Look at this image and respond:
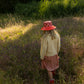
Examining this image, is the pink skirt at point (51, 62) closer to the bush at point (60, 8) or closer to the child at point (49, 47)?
the child at point (49, 47)

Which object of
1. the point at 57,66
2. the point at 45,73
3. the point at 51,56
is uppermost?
the point at 51,56

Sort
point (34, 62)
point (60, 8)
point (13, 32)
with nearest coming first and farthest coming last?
point (34, 62), point (13, 32), point (60, 8)

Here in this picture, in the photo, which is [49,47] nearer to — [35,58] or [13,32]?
[35,58]

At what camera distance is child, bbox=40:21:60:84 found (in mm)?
3870

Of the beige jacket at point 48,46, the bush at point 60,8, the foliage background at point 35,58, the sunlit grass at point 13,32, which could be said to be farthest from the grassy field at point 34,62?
the bush at point 60,8

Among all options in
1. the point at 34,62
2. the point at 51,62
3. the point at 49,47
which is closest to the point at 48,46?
the point at 49,47

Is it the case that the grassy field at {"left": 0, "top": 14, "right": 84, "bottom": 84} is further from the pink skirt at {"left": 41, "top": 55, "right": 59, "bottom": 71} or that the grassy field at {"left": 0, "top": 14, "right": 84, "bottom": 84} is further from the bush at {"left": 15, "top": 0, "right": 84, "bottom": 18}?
the bush at {"left": 15, "top": 0, "right": 84, "bottom": 18}

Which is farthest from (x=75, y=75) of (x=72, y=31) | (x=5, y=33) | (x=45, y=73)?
(x=5, y=33)

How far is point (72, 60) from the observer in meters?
4.57

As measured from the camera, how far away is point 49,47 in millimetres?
3961

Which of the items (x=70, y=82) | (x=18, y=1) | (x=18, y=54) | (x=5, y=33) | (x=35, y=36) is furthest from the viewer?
(x=18, y=1)

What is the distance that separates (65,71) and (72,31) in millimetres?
2340

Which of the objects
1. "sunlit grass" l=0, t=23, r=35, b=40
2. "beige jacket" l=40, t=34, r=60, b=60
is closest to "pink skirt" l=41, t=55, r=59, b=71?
"beige jacket" l=40, t=34, r=60, b=60

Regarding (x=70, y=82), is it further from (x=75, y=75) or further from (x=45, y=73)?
(x=45, y=73)
